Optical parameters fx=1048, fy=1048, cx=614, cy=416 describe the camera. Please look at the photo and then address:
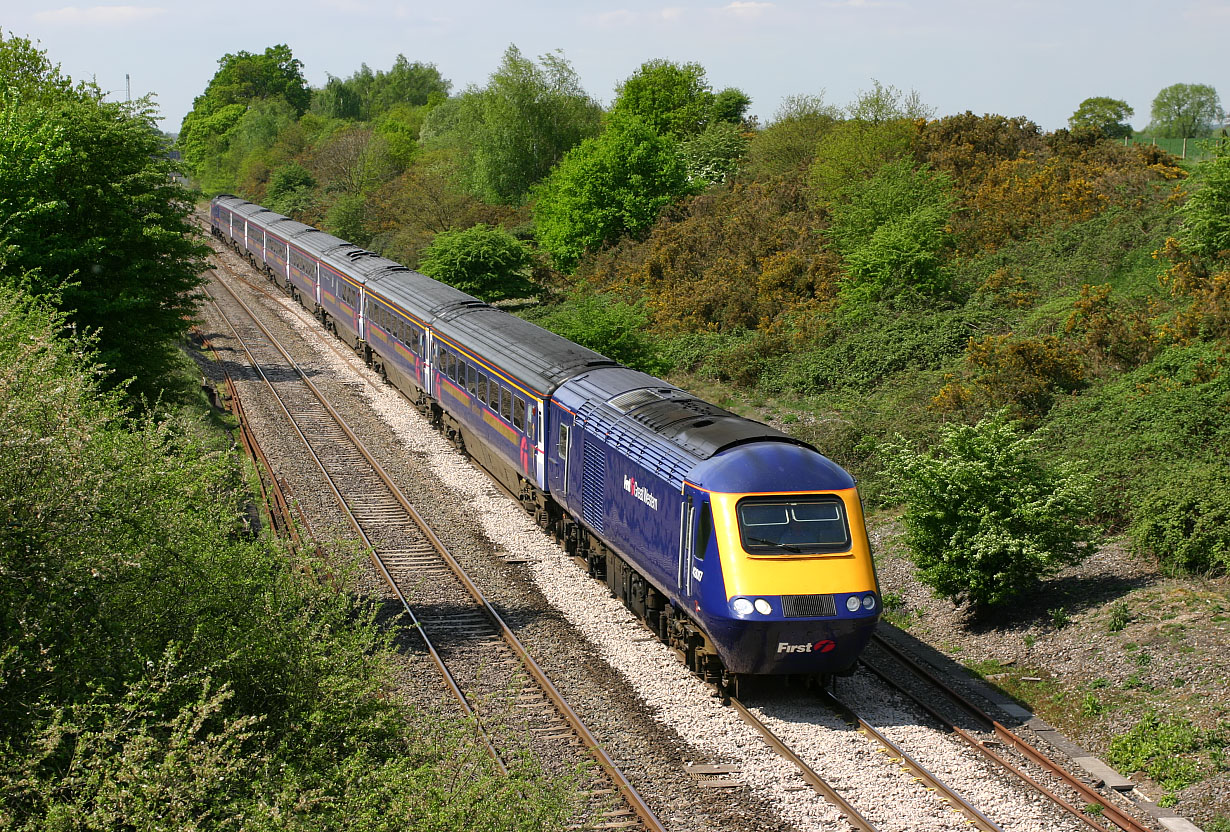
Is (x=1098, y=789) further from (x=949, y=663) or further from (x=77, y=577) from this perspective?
(x=77, y=577)

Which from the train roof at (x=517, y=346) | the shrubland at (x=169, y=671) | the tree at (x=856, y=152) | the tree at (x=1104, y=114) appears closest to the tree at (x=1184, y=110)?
the tree at (x=1104, y=114)

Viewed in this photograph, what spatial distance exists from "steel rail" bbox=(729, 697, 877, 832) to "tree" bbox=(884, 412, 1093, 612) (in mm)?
3921

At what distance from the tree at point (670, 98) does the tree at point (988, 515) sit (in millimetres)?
46404

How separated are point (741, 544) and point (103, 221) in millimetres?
15569

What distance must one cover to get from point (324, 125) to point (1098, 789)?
10121cm

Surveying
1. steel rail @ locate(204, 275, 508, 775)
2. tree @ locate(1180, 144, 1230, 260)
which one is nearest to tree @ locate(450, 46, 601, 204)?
steel rail @ locate(204, 275, 508, 775)

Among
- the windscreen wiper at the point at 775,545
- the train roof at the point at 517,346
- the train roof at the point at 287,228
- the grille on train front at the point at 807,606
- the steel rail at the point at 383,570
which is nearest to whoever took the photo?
the steel rail at the point at 383,570

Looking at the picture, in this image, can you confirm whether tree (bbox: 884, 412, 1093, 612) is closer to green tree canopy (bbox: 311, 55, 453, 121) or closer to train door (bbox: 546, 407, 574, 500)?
train door (bbox: 546, 407, 574, 500)

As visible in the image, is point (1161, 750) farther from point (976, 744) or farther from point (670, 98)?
point (670, 98)

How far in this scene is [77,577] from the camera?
826 cm

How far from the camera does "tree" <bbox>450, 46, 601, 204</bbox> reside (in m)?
57.7

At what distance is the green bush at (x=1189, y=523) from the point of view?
1442 cm

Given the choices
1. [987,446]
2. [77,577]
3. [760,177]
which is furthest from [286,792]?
[760,177]

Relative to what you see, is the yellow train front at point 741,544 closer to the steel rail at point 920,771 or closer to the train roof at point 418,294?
the steel rail at point 920,771
